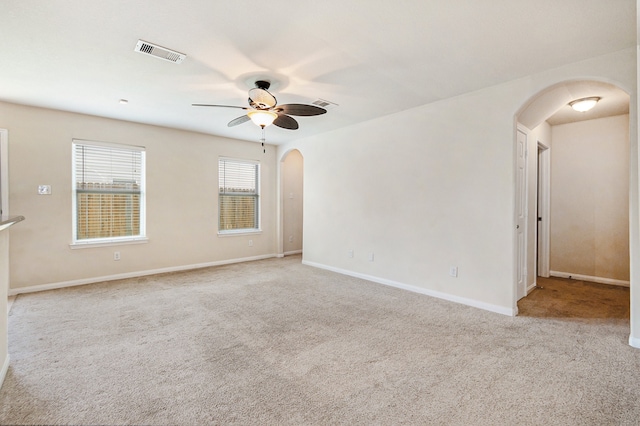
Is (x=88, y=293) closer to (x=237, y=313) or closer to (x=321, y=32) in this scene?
(x=237, y=313)

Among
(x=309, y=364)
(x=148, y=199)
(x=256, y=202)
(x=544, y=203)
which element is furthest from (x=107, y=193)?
(x=544, y=203)

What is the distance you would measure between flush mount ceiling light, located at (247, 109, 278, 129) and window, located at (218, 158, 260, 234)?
3.03 meters

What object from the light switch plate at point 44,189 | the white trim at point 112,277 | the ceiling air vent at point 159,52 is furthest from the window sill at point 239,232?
the ceiling air vent at point 159,52

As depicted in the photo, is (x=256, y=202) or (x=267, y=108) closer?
(x=267, y=108)

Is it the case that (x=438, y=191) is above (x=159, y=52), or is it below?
below

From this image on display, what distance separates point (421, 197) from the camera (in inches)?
162

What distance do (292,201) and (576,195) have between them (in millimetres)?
5365

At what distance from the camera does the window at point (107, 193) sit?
14.9 feet

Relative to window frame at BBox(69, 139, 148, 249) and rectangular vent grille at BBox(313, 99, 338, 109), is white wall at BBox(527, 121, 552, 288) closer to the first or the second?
rectangular vent grille at BBox(313, 99, 338, 109)

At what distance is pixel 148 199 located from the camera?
5.09m

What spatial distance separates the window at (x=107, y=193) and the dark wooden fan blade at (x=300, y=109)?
316 centimetres

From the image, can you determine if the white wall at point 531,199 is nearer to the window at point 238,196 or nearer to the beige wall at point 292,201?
the beige wall at point 292,201

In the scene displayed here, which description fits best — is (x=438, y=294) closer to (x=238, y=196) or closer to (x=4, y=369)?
(x=4, y=369)

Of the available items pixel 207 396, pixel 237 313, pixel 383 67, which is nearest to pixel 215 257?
pixel 237 313
